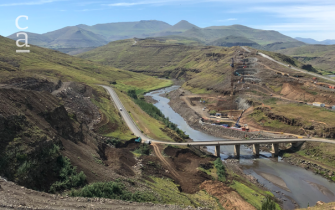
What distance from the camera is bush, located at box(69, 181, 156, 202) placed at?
103ft

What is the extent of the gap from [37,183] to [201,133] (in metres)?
86.7

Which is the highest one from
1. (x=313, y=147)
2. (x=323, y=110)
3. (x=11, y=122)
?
(x=11, y=122)

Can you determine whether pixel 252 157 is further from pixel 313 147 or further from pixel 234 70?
pixel 234 70

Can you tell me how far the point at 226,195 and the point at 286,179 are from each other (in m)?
26.3

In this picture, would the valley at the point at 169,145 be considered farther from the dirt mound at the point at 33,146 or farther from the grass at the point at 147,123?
the grass at the point at 147,123

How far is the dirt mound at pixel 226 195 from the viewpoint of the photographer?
5034cm

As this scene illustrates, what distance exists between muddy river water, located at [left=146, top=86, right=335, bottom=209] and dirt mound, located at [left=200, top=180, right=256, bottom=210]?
1186cm

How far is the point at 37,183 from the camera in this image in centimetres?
3059

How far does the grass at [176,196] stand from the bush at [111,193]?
362cm

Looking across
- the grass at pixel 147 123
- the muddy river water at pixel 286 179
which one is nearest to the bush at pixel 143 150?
the grass at pixel 147 123

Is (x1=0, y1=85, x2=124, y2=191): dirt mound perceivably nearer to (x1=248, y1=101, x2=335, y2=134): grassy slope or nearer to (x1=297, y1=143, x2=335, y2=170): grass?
(x1=297, y1=143, x2=335, y2=170): grass

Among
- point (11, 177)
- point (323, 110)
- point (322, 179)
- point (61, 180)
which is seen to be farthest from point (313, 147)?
point (11, 177)

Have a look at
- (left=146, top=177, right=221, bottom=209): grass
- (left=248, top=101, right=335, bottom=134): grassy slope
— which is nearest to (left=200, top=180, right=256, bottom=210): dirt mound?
(left=146, top=177, right=221, bottom=209): grass

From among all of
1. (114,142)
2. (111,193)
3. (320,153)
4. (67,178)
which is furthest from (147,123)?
(67,178)
